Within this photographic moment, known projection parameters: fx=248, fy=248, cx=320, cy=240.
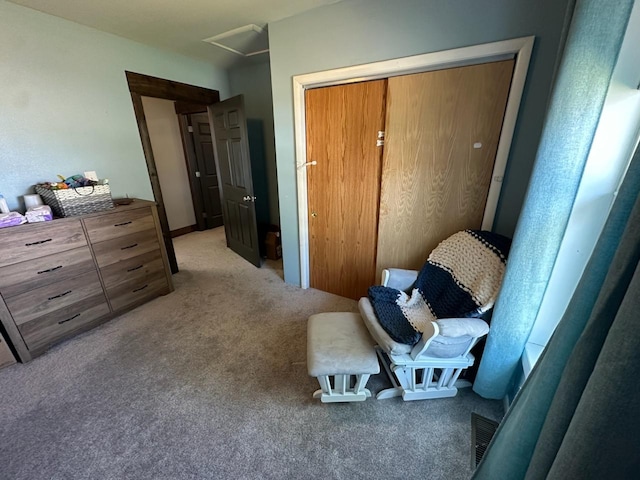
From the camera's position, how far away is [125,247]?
7.37ft

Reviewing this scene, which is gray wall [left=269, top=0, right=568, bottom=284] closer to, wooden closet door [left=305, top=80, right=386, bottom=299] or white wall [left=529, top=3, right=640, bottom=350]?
wooden closet door [left=305, top=80, right=386, bottom=299]

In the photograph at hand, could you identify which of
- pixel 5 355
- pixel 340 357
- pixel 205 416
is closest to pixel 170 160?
pixel 5 355

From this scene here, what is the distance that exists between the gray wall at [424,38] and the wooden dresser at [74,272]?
1.73 metres

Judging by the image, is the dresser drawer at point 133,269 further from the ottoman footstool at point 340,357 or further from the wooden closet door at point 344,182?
the ottoman footstool at point 340,357

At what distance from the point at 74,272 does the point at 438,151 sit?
291 centimetres

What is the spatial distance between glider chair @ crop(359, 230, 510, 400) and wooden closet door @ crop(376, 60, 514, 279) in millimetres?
242

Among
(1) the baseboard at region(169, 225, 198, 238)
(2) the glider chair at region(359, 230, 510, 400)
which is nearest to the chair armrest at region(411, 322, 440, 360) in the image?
(2) the glider chair at region(359, 230, 510, 400)

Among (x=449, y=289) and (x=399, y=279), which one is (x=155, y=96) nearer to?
(x=399, y=279)

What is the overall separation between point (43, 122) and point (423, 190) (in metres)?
3.07

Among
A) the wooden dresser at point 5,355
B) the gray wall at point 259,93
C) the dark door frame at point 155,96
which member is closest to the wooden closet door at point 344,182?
the gray wall at point 259,93

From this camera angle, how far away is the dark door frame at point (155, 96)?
253 centimetres

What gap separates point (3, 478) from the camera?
1168mm

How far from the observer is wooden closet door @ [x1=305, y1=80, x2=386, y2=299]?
6.48 feet

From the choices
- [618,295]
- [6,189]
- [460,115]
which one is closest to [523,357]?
[618,295]
